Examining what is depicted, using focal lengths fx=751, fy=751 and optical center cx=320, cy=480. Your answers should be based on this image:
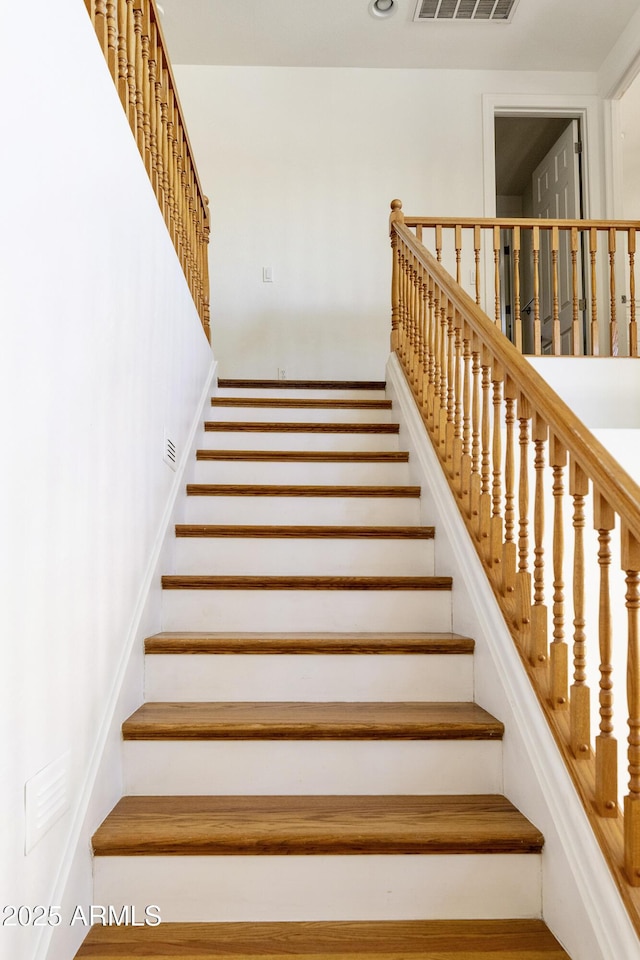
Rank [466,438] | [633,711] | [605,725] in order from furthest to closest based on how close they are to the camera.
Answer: [466,438]
[605,725]
[633,711]

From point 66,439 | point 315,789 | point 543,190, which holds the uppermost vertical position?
point 543,190

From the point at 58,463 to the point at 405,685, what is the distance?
1204 millimetres

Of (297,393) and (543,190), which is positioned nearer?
(297,393)

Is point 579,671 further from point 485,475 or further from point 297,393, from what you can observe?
point 297,393

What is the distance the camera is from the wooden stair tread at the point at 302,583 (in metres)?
2.41

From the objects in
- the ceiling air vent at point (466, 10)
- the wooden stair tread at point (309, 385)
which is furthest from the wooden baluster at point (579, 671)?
the ceiling air vent at point (466, 10)

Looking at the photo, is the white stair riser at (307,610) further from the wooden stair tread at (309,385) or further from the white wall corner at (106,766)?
the wooden stair tread at (309,385)

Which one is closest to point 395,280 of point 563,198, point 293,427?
point 293,427

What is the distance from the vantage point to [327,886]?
165 centimetres

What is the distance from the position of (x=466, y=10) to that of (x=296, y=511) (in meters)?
3.78

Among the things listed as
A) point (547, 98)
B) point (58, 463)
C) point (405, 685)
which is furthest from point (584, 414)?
point (58, 463)

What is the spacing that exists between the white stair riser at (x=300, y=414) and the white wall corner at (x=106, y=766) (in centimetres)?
121

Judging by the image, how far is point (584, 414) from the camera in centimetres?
400

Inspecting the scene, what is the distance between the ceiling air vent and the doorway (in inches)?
36.1
